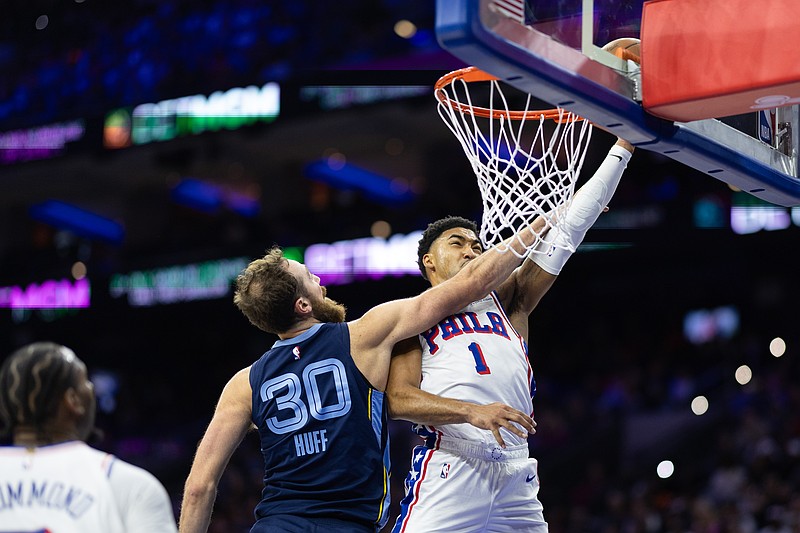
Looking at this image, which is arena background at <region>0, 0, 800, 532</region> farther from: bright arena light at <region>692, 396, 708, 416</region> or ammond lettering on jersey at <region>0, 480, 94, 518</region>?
ammond lettering on jersey at <region>0, 480, 94, 518</region>

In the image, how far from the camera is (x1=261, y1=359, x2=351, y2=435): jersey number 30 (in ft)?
13.3

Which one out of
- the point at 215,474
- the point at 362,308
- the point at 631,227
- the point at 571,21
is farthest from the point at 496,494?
the point at 362,308

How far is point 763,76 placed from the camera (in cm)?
379

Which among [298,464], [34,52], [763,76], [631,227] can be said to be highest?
[763,76]

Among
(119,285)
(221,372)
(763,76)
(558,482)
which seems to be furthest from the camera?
(221,372)

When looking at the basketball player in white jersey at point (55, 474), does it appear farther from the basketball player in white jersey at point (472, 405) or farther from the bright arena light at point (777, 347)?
the bright arena light at point (777, 347)

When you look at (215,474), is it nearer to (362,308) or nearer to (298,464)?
(298,464)

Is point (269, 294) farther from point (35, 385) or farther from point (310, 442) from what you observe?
point (35, 385)

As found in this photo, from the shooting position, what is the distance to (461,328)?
455 centimetres

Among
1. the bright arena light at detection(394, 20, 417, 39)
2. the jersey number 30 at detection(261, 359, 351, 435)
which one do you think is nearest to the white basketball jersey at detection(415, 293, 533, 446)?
the jersey number 30 at detection(261, 359, 351, 435)

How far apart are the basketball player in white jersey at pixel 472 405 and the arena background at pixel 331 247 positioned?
616 cm

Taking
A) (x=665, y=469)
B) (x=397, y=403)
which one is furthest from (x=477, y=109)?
(x=665, y=469)

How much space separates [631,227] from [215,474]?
34.2ft

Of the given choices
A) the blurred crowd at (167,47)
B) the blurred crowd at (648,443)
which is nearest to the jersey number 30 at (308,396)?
the blurred crowd at (648,443)
